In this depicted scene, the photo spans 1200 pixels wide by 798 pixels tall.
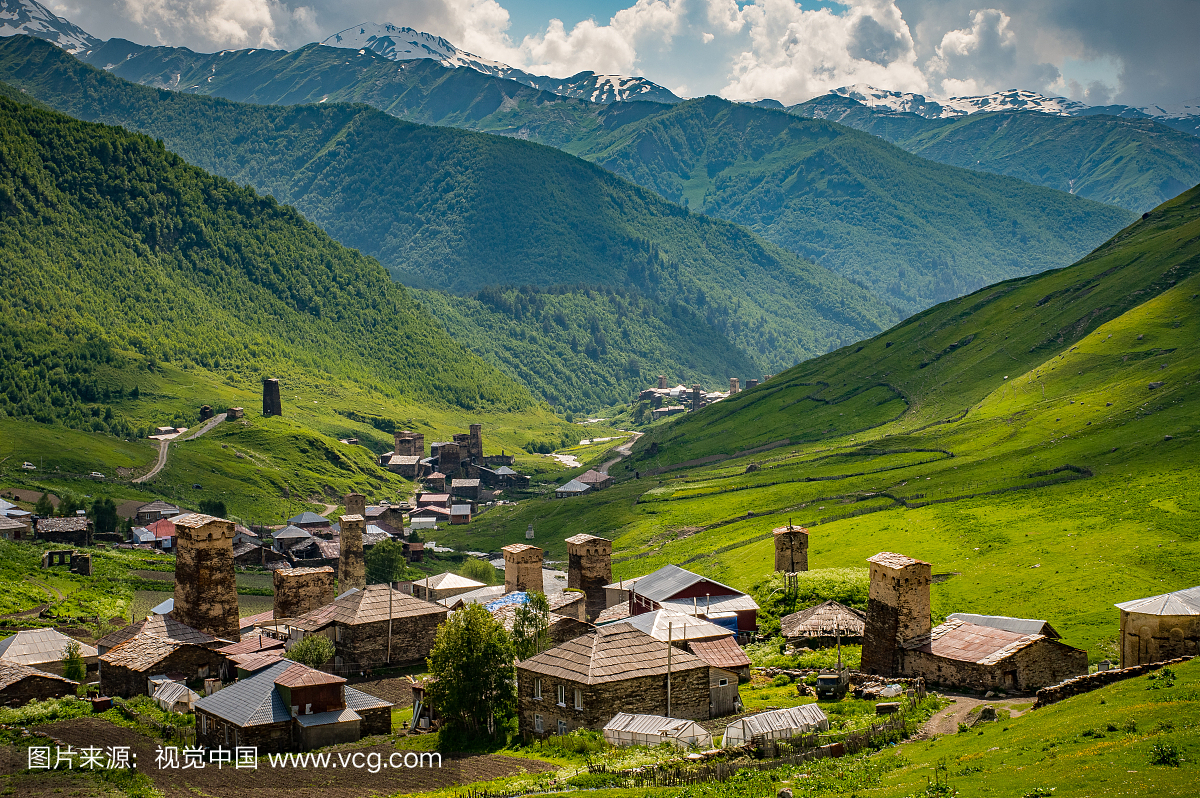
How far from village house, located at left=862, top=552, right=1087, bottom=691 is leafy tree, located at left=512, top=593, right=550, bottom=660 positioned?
16.8 metres

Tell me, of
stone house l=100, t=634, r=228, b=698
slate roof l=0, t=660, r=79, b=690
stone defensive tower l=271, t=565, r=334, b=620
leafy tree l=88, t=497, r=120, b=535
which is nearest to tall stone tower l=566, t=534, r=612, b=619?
stone defensive tower l=271, t=565, r=334, b=620

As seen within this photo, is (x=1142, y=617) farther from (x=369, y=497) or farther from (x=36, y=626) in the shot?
(x=369, y=497)

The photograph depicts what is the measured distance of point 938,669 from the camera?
51.4m

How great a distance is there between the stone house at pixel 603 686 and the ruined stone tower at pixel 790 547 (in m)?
27.3

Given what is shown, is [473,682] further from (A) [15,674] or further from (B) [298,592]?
(B) [298,592]

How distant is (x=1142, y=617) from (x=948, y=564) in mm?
35611

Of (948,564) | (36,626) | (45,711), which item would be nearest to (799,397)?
(948,564)

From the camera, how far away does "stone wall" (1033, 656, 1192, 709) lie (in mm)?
41094

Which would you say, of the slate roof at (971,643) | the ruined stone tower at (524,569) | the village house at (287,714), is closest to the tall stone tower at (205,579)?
the village house at (287,714)

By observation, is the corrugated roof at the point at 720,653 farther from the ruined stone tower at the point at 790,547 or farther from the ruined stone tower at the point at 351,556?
the ruined stone tower at the point at 351,556

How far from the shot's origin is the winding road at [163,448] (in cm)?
15614

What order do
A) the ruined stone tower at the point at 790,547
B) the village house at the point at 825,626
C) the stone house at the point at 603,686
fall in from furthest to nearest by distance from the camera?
the ruined stone tower at the point at 790,547
the village house at the point at 825,626
the stone house at the point at 603,686

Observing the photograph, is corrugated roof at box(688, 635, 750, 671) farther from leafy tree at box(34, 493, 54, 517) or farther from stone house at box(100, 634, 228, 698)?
leafy tree at box(34, 493, 54, 517)

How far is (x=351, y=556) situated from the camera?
93.2 m
